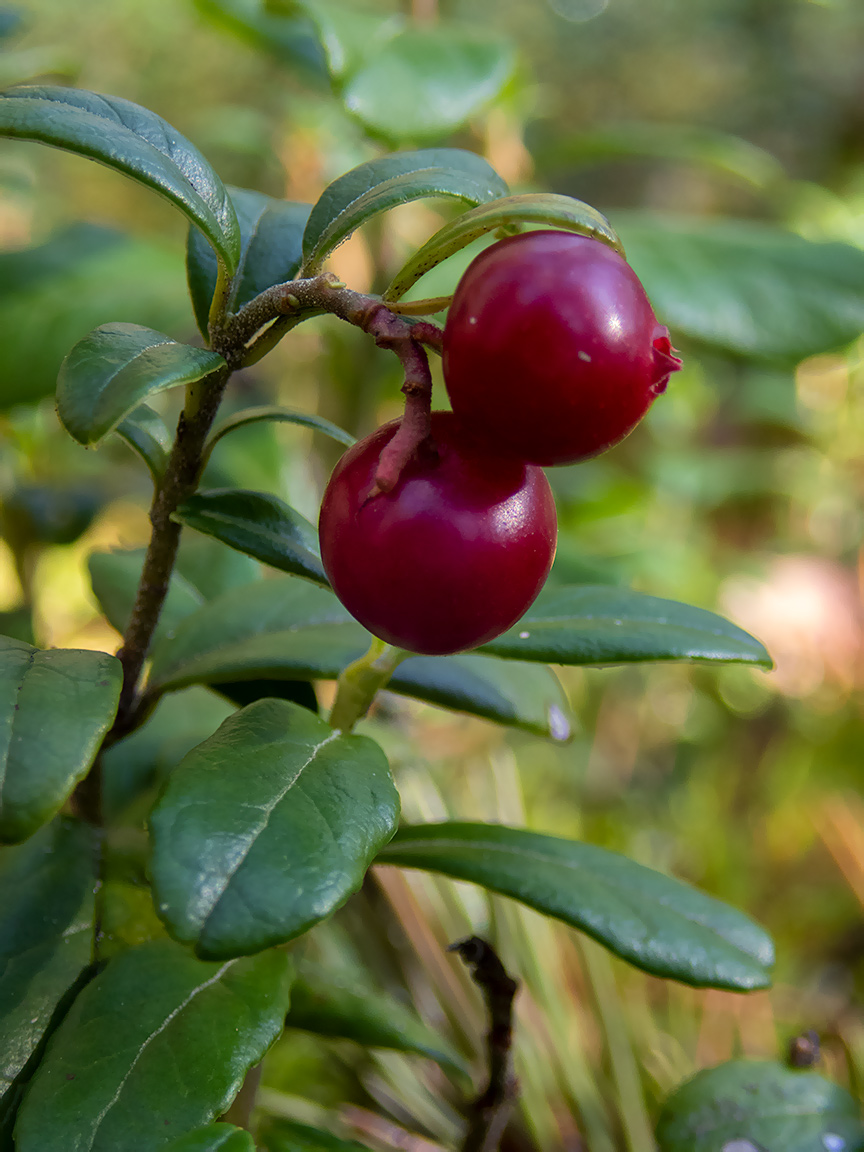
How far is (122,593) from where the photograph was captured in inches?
21.2

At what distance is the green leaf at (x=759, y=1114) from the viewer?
466 millimetres

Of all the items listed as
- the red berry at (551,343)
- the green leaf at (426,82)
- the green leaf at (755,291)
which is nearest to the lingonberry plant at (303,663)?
the red berry at (551,343)

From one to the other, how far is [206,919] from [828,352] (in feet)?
2.65

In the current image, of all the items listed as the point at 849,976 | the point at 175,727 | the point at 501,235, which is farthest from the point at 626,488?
the point at 501,235

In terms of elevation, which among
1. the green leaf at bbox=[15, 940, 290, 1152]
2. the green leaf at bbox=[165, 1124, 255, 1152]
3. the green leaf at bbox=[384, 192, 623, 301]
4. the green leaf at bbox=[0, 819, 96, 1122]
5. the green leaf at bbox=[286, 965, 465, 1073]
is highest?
the green leaf at bbox=[384, 192, 623, 301]

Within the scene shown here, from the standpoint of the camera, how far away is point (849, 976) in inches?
48.3

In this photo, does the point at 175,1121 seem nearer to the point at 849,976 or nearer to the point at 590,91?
the point at 849,976

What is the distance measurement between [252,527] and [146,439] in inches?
2.7

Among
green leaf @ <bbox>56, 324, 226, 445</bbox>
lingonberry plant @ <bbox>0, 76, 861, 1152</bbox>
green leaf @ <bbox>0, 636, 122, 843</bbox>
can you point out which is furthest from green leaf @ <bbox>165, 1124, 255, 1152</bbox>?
green leaf @ <bbox>56, 324, 226, 445</bbox>

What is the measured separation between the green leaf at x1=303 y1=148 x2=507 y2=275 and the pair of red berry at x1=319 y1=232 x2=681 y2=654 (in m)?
0.07

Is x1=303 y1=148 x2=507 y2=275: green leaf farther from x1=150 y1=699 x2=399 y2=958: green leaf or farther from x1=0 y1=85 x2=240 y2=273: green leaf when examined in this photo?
x1=150 y1=699 x2=399 y2=958: green leaf

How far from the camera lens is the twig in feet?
1.39

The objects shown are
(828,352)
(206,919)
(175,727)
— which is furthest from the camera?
(828,352)

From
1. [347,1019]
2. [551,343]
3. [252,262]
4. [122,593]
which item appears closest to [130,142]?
[252,262]
